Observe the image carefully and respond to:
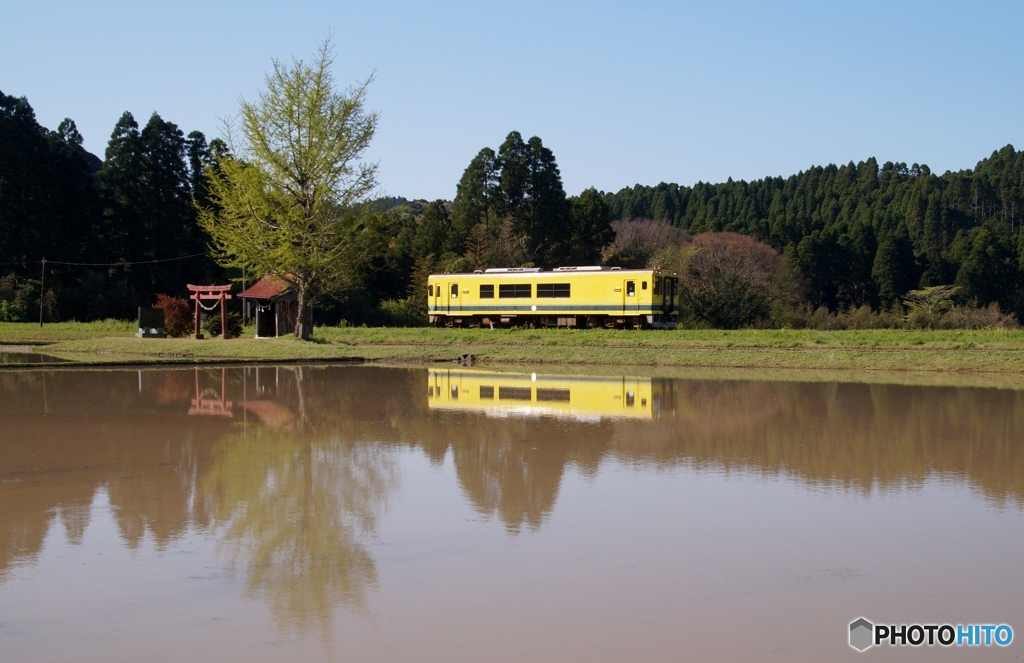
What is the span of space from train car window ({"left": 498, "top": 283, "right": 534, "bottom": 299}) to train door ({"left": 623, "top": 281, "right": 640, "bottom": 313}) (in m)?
4.16

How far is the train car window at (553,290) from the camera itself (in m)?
38.4

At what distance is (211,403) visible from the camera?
622 inches

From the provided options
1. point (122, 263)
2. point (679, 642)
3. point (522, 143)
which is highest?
point (522, 143)

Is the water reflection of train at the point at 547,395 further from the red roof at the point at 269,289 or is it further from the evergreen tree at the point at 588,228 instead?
the evergreen tree at the point at 588,228

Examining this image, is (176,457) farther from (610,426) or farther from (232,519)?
(610,426)

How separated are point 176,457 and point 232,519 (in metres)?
3.06

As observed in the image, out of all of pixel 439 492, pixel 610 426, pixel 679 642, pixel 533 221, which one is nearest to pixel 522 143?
pixel 533 221

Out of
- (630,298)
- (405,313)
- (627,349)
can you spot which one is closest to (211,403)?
(627,349)

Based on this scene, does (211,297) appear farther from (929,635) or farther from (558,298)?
(929,635)

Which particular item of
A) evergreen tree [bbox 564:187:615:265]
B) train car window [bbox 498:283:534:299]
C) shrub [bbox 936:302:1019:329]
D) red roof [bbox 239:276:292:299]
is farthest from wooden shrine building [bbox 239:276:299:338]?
evergreen tree [bbox 564:187:615:265]

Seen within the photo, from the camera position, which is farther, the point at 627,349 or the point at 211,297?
Result: the point at 211,297

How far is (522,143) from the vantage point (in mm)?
59062

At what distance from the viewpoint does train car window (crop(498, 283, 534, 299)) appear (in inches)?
1547

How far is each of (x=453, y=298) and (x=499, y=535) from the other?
34.0 m
